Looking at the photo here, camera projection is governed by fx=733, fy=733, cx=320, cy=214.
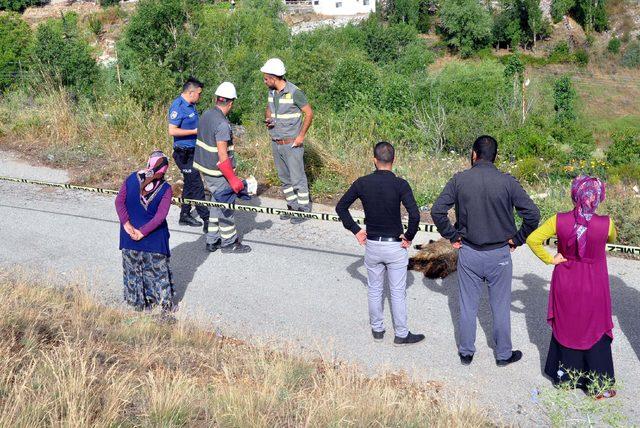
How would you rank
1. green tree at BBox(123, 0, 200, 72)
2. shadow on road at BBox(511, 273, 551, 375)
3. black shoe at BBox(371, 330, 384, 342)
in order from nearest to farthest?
shadow on road at BBox(511, 273, 551, 375), black shoe at BBox(371, 330, 384, 342), green tree at BBox(123, 0, 200, 72)

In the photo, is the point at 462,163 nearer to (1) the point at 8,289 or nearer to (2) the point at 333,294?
(2) the point at 333,294

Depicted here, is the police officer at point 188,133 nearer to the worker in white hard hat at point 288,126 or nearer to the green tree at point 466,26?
the worker in white hard hat at point 288,126

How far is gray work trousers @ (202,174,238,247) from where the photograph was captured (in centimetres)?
831

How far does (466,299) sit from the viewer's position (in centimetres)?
577

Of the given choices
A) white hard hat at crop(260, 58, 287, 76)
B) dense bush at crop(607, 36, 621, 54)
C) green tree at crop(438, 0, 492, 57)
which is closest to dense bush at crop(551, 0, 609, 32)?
dense bush at crop(607, 36, 621, 54)

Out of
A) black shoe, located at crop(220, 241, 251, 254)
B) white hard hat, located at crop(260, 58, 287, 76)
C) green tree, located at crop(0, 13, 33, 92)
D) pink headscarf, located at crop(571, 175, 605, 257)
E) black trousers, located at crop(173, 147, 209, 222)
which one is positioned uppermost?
white hard hat, located at crop(260, 58, 287, 76)

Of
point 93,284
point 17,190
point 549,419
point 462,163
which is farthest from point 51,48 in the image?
point 549,419

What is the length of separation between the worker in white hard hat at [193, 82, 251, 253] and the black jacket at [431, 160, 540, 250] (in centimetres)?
314

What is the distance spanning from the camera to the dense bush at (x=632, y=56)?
246ft

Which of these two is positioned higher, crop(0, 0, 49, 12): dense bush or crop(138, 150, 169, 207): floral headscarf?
crop(138, 150, 169, 207): floral headscarf

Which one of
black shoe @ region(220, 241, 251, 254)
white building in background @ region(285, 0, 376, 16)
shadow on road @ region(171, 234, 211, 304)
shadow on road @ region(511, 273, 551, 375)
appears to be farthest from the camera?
white building in background @ region(285, 0, 376, 16)

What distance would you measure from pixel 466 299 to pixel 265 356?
163cm

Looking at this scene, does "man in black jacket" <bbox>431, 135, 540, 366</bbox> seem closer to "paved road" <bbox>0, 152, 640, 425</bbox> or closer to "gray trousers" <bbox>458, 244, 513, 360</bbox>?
"gray trousers" <bbox>458, 244, 513, 360</bbox>

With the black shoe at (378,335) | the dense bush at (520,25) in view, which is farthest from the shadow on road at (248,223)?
the dense bush at (520,25)
